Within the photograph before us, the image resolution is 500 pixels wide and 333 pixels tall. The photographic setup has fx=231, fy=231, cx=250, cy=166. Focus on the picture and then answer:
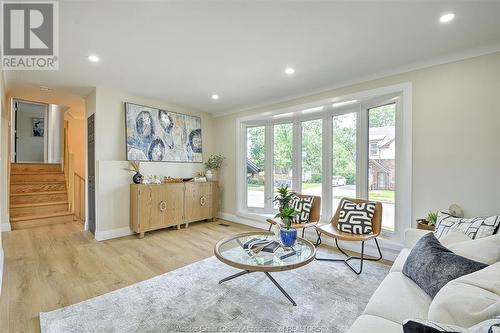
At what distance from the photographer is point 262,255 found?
2156mm

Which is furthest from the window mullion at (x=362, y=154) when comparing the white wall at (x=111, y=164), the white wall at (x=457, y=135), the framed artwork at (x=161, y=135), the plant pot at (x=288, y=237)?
the white wall at (x=111, y=164)

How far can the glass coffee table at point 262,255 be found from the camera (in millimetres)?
1902

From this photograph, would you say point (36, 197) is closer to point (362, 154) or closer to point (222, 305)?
point (222, 305)

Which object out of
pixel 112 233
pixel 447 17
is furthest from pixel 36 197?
pixel 447 17

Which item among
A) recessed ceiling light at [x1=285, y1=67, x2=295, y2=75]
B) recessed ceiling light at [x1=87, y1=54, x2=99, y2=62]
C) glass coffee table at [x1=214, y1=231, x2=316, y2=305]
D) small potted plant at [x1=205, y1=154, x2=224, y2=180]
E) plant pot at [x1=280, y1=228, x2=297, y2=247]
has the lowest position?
glass coffee table at [x1=214, y1=231, x2=316, y2=305]

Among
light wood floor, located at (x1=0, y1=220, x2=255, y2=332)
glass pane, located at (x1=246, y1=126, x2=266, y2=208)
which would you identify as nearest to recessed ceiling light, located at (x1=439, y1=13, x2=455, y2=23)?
glass pane, located at (x1=246, y1=126, x2=266, y2=208)

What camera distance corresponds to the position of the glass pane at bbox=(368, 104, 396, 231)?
3.18m

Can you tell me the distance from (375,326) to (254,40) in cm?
249

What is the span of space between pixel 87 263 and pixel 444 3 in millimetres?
4468

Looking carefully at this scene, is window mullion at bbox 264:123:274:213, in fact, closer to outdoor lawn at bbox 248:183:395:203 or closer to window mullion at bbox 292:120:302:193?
outdoor lawn at bbox 248:183:395:203

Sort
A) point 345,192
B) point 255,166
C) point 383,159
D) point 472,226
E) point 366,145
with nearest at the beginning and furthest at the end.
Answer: point 472,226 < point 383,159 < point 366,145 < point 345,192 < point 255,166

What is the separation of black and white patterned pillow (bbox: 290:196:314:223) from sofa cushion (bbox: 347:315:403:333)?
2.33m

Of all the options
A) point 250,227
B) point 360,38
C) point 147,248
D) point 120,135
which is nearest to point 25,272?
point 147,248

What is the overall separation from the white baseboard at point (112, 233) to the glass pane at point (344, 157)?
11.8 feet
